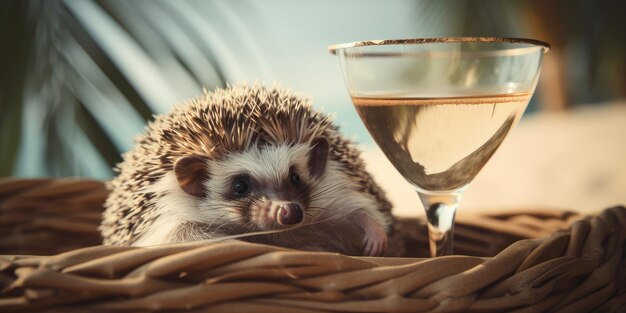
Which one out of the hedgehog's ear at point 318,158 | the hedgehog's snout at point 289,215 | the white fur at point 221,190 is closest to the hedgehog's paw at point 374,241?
the white fur at point 221,190

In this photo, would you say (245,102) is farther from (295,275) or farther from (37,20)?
(37,20)

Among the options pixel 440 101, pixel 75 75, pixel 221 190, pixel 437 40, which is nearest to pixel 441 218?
pixel 440 101

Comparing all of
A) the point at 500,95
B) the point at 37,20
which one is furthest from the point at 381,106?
the point at 37,20

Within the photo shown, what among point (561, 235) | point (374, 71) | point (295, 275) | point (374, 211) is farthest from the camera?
point (374, 211)

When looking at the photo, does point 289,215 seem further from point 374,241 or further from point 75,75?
point 75,75

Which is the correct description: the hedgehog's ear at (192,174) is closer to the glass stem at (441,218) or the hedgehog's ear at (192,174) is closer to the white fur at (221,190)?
the white fur at (221,190)

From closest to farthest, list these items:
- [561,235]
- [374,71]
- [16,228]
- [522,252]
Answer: [522,252] < [561,235] < [374,71] < [16,228]

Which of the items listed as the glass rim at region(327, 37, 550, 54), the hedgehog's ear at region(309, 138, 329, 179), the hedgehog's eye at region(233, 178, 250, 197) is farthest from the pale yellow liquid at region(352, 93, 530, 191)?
the hedgehog's eye at region(233, 178, 250, 197)
